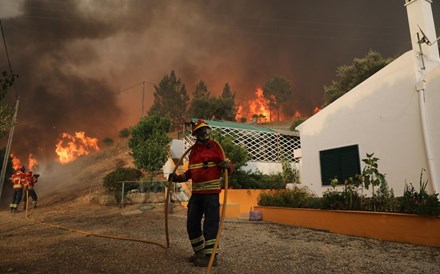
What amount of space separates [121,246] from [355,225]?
540 cm

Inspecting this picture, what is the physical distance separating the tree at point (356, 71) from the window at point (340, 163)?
22126mm

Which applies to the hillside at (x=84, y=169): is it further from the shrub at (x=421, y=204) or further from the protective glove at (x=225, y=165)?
the shrub at (x=421, y=204)

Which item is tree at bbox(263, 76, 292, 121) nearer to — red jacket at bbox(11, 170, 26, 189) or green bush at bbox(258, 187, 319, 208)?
green bush at bbox(258, 187, 319, 208)

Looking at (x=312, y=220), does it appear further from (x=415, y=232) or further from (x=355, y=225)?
(x=415, y=232)

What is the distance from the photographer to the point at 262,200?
9.83 m

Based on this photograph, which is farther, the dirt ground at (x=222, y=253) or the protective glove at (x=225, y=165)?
the protective glove at (x=225, y=165)

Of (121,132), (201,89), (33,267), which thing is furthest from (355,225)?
(201,89)

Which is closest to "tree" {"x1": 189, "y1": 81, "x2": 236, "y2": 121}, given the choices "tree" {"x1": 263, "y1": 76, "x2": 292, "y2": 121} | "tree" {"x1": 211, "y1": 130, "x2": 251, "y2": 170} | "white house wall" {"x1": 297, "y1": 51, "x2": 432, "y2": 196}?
"tree" {"x1": 263, "y1": 76, "x2": 292, "y2": 121}

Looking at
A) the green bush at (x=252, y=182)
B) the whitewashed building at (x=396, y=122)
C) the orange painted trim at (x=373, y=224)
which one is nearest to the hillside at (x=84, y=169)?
the green bush at (x=252, y=182)

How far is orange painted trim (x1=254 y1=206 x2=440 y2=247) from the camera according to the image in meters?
5.34

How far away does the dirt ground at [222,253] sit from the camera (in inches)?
151

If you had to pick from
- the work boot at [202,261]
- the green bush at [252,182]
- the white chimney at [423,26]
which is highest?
the white chimney at [423,26]

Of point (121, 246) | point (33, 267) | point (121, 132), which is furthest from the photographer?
point (121, 132)

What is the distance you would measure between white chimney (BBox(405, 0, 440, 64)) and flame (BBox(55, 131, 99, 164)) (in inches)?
1633
